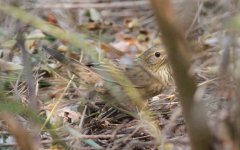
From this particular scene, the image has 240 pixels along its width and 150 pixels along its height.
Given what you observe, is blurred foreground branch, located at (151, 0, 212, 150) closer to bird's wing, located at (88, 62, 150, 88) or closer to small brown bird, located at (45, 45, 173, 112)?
small brown bird, located at (45, 45, 173, 112)

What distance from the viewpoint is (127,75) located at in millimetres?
4715

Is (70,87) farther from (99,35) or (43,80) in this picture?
(99,35)

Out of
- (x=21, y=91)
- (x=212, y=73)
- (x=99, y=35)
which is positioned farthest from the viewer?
(x=99, y=35)

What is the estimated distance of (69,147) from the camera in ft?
10.6

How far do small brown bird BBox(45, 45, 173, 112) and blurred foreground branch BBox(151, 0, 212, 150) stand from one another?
1.63 meters

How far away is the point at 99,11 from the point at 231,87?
445 cm

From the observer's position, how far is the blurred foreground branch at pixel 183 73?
6.73 ft

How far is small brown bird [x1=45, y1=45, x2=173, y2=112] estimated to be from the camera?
160 inches

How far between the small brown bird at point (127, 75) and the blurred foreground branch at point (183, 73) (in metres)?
1.63

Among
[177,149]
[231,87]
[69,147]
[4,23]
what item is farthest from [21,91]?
[231,87]

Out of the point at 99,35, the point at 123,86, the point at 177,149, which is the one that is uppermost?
the point at 99,35

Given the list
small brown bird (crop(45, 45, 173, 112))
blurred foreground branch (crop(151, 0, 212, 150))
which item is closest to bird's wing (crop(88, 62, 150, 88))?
small brown bird (crop(45, 45, 173, 112))

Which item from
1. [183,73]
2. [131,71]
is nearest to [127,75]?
[131,71]

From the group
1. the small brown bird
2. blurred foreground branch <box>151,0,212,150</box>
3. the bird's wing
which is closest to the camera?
blurred foreground branch <box>151,0,212,150</box>
